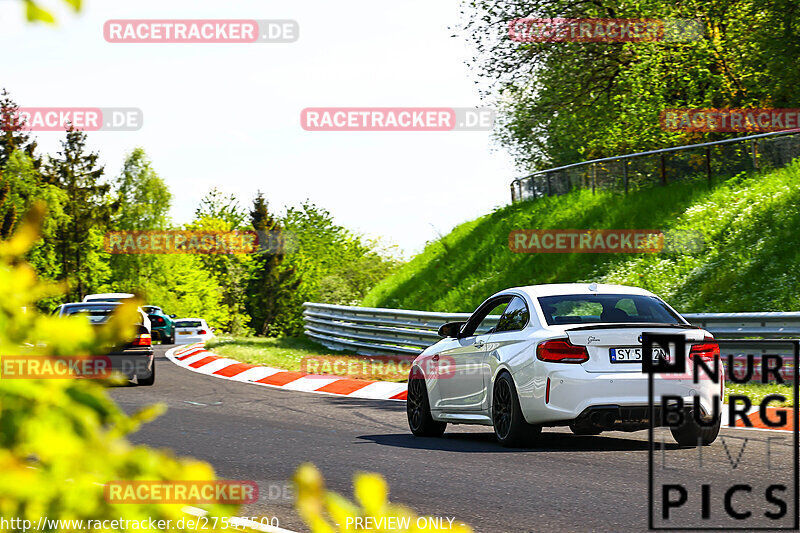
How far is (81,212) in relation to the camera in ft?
280

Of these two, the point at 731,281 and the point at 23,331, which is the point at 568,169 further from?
the point at 23,331

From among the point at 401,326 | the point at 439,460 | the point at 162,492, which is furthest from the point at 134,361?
the point at 162,492

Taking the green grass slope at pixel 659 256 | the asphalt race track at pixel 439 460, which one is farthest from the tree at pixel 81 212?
the asphalt race track at pixel 439 460

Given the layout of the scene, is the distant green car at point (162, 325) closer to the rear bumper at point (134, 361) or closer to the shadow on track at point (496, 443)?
the rear bumper at point (134, 361)

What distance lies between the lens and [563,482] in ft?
27.1

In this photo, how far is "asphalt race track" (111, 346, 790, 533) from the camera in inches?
282

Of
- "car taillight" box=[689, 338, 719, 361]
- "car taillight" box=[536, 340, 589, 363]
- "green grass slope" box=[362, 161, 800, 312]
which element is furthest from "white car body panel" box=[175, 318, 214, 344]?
"car taillight" box=[689, 338, 719, 361]

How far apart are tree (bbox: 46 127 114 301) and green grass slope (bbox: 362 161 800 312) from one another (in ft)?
179

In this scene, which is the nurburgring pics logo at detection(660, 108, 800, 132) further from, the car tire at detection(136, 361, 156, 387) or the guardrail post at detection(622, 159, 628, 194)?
the car tire at detection(136, 361, 156, 387)

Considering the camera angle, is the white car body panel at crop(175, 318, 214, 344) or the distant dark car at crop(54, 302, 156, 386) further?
the white car body panel at crop(175, 318, 214, 344)

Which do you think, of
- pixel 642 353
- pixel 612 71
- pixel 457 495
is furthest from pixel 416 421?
pixel 612 71

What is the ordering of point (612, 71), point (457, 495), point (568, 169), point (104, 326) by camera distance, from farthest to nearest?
1. point (612, 71)
2. point (568, 169)
3. point (457, 495)
4. point (104, 326)

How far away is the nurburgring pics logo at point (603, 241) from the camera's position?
78.3 feet

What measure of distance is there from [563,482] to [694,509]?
55.2 inches
